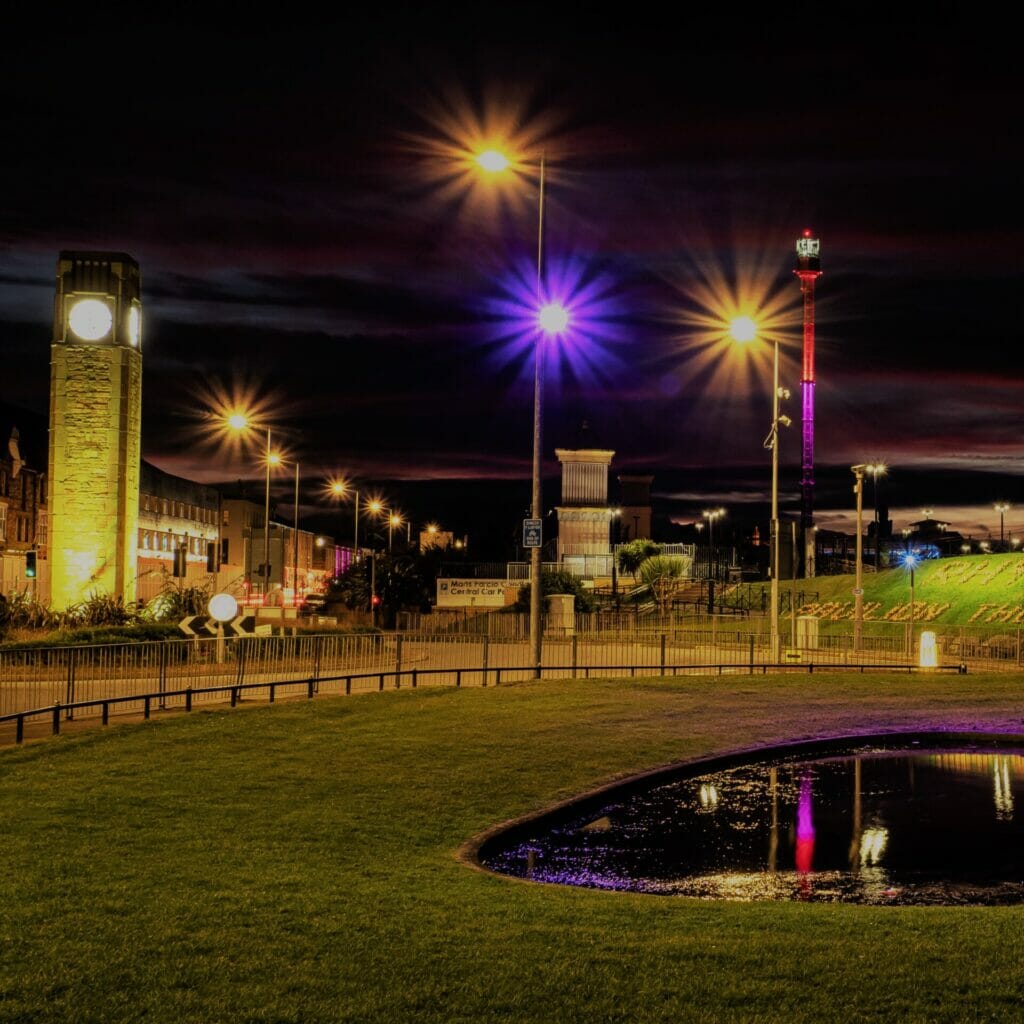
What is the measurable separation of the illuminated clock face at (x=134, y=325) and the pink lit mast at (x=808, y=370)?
217 feet

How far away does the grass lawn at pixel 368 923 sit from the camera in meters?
5.57

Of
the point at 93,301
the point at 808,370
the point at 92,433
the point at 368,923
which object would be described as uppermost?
the point at 808,370

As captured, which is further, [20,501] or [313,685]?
[20,501]

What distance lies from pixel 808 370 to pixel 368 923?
3937 inches

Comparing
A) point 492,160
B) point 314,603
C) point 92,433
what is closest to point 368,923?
point 492,160

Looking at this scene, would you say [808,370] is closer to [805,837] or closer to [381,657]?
[381,657]

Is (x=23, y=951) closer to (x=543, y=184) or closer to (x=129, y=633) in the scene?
(x=543, y=184)

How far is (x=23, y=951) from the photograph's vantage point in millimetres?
6297

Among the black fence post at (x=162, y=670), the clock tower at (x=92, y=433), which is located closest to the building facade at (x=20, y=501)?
the clock tower at (x=92, y=433)

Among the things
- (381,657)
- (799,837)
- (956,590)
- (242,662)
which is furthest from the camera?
→ (956,590)

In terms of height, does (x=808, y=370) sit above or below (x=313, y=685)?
above

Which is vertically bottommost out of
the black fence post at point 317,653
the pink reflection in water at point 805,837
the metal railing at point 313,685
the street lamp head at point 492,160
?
the pink reflection in water at point 805,837

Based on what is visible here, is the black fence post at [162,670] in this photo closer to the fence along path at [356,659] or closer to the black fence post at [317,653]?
the fence along path at [356,659]

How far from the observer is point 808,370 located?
101938 millimetres
